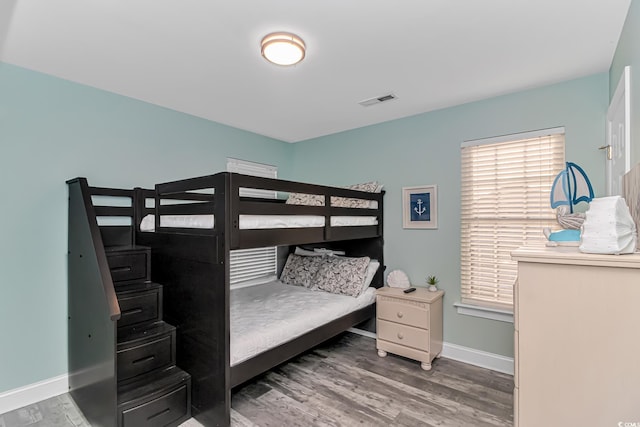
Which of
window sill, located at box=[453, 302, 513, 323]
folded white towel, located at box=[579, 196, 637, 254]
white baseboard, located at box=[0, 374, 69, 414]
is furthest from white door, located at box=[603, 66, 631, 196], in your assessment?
white baseboard, located at box=[0, 374, 69, 414]

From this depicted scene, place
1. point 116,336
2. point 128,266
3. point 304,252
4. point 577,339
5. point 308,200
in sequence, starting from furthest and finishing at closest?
point 304,252
point 308,200
point 128,266
point 116,336
point 577,339

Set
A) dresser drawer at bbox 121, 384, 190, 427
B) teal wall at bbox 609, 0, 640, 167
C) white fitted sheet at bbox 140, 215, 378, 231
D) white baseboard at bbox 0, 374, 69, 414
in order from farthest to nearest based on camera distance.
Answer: white baseboard at bbox 0, 374, 69, 414, white fitted sheet at bbox 140, 215, 378, 231, dresser drawer at bbox 121, 384, 190, 427, teal wall at bbox 609, 0, 640, 167

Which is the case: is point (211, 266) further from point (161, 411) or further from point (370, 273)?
point (370, 273)

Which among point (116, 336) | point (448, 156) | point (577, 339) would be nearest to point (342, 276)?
point (448, 156)

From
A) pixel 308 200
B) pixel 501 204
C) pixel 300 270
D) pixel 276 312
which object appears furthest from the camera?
pixel 300 270

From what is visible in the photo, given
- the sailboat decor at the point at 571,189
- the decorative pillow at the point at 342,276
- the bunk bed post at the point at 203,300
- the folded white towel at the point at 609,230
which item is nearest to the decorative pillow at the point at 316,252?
the decorative pillow at the point at 342,276

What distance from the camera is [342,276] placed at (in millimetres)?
3365

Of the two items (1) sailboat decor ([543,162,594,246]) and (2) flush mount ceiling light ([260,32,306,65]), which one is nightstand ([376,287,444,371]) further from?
(2) flush mount ceiling light ([260,32,306,65])

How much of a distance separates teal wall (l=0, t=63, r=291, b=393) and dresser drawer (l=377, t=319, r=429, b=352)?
9.12ft

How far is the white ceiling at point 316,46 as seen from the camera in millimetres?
1635

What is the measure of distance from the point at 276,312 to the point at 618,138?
2.74 m

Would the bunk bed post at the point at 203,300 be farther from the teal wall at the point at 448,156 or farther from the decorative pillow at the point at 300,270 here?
the teal wall at the point at 448,156

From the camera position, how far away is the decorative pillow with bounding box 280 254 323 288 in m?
3.65

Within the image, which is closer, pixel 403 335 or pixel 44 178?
pixel 44 178
